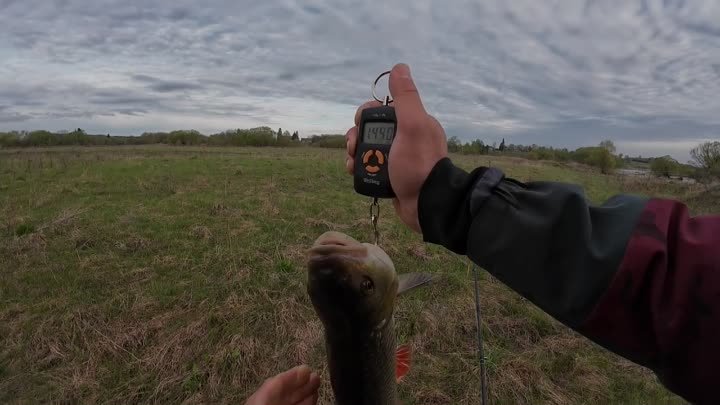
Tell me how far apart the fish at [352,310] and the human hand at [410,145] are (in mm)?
305

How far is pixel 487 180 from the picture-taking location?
A: 5.64 ft

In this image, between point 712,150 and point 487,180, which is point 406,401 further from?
point 712,150

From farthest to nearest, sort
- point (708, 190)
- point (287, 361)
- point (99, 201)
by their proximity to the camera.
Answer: point (708, 190), point (99, 201), point (287, 361)

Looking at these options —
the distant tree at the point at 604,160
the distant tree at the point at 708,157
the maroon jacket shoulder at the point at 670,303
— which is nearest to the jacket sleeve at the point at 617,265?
the maroon jacket shoulder at the point at 670,303

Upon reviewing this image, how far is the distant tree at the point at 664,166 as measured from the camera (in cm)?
4834

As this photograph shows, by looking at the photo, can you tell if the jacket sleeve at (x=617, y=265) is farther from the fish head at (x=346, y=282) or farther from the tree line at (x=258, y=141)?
the tree line at (x=258, y=141)

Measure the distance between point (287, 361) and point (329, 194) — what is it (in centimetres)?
846

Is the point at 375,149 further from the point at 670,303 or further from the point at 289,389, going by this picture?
the point at 670,303

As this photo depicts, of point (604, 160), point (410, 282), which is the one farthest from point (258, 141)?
point (410, 282)

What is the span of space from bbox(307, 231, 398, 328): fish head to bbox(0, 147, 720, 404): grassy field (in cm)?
331

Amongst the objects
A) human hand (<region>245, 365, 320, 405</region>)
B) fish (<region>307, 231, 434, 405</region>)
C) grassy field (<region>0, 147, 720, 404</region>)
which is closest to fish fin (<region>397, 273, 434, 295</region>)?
fish (<region>307, 231, 434, 405</region>)

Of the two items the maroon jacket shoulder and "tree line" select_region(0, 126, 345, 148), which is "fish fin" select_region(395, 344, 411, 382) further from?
"tree line" select_region(0, 126, 345, 148)

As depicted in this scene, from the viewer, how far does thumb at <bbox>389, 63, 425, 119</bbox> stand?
2.10 meters

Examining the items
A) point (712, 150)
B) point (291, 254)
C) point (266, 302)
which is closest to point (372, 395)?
point (266, 302)
